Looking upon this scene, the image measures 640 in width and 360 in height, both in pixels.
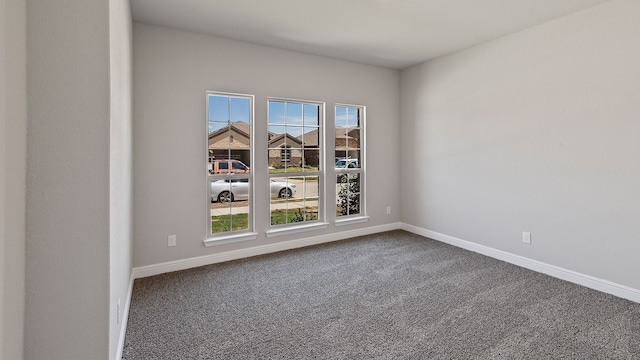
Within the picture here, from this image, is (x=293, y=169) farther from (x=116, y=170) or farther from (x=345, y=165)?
(x=116, y=170)

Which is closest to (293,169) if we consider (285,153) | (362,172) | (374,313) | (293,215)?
(285,153)

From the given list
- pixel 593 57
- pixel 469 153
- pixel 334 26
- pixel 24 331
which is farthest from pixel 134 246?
pixel 593 57

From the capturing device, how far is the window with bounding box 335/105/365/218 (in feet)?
15.1

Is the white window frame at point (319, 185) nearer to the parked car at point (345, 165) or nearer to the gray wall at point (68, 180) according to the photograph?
the parked car at point (345, 165)

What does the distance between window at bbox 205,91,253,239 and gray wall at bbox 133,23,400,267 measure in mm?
111

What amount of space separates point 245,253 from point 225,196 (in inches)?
28.9

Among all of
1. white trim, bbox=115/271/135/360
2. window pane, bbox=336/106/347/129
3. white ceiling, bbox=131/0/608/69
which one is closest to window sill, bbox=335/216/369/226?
window pane, bbox=336/106/347/129

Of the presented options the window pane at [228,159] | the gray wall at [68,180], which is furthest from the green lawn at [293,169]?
the gray wall at [68,180]

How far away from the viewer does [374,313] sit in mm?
2459

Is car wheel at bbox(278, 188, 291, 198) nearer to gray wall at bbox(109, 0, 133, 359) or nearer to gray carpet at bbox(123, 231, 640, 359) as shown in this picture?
gray carpet at bbox(123, 231, 640, 359)

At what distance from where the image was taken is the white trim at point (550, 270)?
273cm

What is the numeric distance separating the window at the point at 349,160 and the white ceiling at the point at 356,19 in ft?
3.42

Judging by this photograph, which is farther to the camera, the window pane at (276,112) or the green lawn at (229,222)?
the window pane at (276,112)

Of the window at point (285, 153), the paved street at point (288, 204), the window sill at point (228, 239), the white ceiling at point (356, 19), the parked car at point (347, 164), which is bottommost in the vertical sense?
the window sill at point (228, 239)
